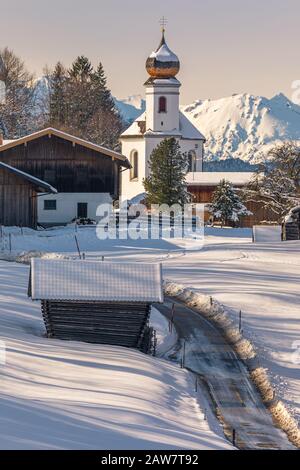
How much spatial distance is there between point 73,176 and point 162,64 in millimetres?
31707

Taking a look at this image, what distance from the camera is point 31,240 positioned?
55.8m

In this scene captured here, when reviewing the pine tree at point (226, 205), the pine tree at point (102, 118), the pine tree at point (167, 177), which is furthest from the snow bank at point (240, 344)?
the pine tree at point (102, 118)

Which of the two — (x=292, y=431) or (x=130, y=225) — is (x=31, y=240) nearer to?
(x=130, y=225)

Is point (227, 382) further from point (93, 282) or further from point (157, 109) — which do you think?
point (157, 109)

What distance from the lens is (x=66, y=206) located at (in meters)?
65.6

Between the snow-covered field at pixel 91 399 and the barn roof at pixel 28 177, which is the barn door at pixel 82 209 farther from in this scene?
the snow-covered field at pixel 91 399

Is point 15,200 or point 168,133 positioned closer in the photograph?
point 15,200

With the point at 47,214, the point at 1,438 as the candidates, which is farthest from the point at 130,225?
the point at 1,438

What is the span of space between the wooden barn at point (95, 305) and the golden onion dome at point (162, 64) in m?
66.3

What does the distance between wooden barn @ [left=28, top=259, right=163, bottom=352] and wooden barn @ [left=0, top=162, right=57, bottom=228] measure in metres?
29.9

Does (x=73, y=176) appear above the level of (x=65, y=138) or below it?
below

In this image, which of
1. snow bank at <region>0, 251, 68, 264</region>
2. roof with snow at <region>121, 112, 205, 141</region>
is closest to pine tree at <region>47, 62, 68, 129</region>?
roof with snow at <region>121, 112, 205, 141</region>

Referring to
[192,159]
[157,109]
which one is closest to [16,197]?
[157,109]

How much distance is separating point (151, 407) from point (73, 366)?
3743 millimetres
